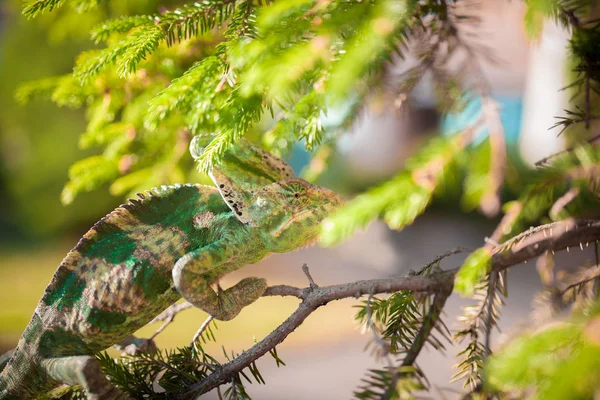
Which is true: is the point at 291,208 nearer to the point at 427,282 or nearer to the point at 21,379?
the point at 427,282

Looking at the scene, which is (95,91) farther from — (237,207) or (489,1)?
(489,1)

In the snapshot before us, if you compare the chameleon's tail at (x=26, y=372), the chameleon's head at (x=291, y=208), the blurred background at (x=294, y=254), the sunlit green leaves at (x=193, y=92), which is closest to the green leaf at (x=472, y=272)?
the chameleon's head at (x=291, y=208)

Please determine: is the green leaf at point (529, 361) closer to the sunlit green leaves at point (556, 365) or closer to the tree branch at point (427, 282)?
the sunlit green leaves at point (556, 365)

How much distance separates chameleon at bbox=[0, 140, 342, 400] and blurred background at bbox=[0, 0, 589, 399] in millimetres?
1876

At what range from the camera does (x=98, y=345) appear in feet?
3.02

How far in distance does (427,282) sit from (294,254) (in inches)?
187

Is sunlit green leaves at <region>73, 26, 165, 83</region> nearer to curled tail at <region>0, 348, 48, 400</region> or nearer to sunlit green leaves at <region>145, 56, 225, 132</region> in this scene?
sunlit green leaves at <region>145, 56, 225, 132</region>

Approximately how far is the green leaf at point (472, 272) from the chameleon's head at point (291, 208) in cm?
30

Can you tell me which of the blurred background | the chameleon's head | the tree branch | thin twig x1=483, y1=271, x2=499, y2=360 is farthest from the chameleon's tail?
the blurred background

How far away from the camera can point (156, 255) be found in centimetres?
90

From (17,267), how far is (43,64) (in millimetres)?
1938

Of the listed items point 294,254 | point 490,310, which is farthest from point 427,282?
point 294,254

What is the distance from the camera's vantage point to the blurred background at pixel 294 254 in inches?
120

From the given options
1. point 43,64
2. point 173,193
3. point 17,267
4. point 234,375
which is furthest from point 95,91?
point 17,267
